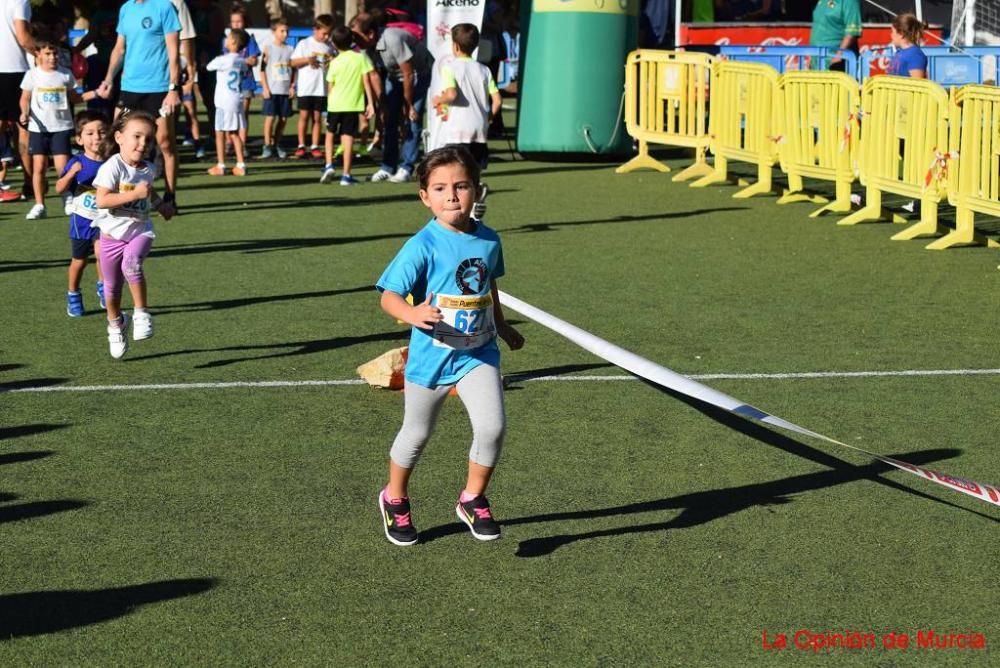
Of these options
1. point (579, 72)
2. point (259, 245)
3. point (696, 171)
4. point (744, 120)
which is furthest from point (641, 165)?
point (259, 245)

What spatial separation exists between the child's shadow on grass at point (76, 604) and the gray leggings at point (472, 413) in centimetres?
85

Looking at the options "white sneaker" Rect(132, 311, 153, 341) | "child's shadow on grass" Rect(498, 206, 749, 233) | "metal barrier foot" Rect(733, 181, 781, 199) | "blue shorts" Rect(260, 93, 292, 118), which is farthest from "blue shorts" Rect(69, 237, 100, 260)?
"blue shorts" Rect(260, 93, 292, 118)

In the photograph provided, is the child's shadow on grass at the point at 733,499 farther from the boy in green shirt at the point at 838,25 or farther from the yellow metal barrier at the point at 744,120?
the boy in green shirt at the point at 838,25

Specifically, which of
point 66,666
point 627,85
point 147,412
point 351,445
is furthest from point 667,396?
point 627,85

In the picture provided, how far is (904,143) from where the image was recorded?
47.5 ft

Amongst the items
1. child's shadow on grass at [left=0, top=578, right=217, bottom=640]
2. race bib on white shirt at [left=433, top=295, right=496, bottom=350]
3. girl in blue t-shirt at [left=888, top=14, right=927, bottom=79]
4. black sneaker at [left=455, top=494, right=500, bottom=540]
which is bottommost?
child's shadow on grass at [left=0, top=578, right=217, bottom=640]

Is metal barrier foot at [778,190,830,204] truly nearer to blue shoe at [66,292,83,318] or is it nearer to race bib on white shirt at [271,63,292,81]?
race bib on white shirt at [271,63,292,81]

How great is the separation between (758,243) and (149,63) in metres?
5.92

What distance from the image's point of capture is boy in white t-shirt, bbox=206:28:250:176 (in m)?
19.3

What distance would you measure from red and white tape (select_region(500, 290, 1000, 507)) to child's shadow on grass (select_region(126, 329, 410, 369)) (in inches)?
35.0

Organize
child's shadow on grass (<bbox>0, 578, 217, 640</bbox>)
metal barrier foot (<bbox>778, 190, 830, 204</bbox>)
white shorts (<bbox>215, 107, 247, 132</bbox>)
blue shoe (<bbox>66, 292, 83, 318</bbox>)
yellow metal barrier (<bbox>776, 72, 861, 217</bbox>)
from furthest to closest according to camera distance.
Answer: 1. white shorts (<bbox>215, 107, 247, 132</bbox>)
2. metal barrier foot (<bbox>778, 190, 830, 204</bbox>)
3. yellow metal barrier (<bbox>776, 72, 861, 217</bbox>)
4. blue shoe (<bbox>66, 292, 83, 318</bbox>)
5. child's shadow on grass (<bbox>0, 578, 217, 640</bbox>)

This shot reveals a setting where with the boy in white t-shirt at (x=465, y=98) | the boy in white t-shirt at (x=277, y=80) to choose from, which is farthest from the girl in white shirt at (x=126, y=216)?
the boy in white t-shirt at (x=277, y=80)

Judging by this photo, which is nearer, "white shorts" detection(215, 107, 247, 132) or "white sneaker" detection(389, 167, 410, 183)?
"white sneaker" detection(389, 167, 410, 183)

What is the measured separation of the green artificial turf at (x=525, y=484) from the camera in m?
4.82
